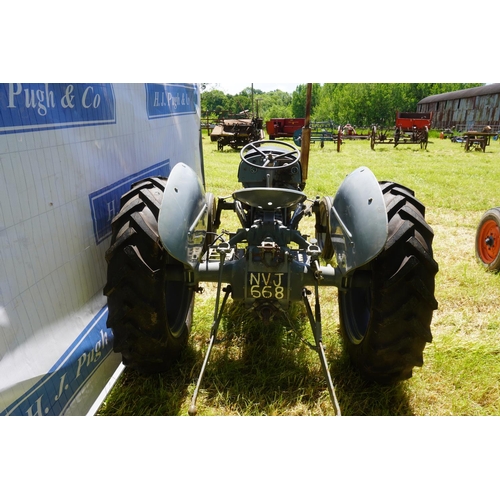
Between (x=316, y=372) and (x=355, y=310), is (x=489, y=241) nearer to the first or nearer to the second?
(x=355, y=310)

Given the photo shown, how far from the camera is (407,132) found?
2288 centimetres

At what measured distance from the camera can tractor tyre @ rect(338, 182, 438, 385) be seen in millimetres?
1950

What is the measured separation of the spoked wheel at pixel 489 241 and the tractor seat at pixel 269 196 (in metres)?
2.81

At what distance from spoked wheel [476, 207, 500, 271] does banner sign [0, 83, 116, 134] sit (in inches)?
154

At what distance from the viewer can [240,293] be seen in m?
2.27

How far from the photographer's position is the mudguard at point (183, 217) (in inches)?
75.7

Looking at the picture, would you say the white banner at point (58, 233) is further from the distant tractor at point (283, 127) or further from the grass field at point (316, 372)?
the distant tractor at point (283, 127)

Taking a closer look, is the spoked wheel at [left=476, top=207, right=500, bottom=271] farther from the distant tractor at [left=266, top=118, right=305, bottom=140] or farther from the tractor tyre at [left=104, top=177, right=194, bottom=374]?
the distant tractor at [left=266, top=118, right=305, bottom=140]

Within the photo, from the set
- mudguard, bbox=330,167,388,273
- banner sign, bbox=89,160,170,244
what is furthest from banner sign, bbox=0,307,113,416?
mudguard, bbox=330,167,388,273

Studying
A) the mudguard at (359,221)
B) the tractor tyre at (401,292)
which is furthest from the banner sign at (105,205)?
the tractor tyre at (401,292)

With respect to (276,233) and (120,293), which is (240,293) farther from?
(120,293)

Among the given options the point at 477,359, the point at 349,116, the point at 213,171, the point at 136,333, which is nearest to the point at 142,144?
the point at 136,333

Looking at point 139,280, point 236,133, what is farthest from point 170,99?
point 236,133

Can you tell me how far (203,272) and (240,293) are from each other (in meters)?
0.26
